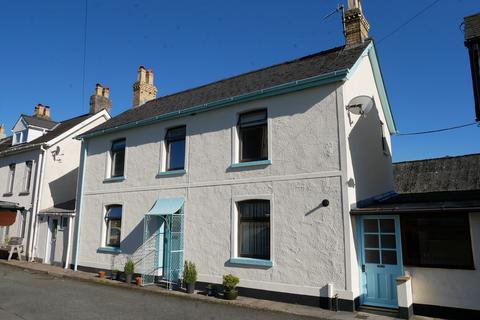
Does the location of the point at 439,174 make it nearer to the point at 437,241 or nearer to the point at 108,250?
the point at 437,241

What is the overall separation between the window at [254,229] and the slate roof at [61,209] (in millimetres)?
9247

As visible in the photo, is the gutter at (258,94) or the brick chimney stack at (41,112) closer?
the gutter at (258,94)

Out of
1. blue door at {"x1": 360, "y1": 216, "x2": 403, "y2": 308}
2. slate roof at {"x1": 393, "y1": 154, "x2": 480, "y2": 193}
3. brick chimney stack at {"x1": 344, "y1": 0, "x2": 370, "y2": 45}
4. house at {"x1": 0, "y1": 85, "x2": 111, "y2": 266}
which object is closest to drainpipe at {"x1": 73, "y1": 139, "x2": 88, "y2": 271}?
house at {"x1": 0, "y1": 85, "x2": 111, "y2": 266}

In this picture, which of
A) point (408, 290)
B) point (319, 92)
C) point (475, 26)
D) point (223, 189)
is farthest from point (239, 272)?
point (475, 26)

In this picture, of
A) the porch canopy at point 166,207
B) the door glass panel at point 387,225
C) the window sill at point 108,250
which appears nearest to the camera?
the door glass panel at point 387,225

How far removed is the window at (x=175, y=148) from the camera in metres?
13.4

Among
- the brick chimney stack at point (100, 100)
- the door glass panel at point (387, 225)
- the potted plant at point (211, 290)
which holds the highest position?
the brick chimney stack at point (100, 100)

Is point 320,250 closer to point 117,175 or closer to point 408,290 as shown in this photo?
point 408,290

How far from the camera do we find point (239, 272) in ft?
35.5

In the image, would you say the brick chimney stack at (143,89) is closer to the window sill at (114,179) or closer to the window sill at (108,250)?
the window sill at (114,179)

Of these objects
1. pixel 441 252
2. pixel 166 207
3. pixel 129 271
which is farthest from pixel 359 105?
pixel 129 271

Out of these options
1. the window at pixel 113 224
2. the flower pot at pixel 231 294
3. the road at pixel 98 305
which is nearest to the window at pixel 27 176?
the window at pixel 113 224

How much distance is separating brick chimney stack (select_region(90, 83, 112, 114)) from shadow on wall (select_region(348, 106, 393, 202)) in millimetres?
16289

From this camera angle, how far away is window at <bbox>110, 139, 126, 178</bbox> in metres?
15.5
